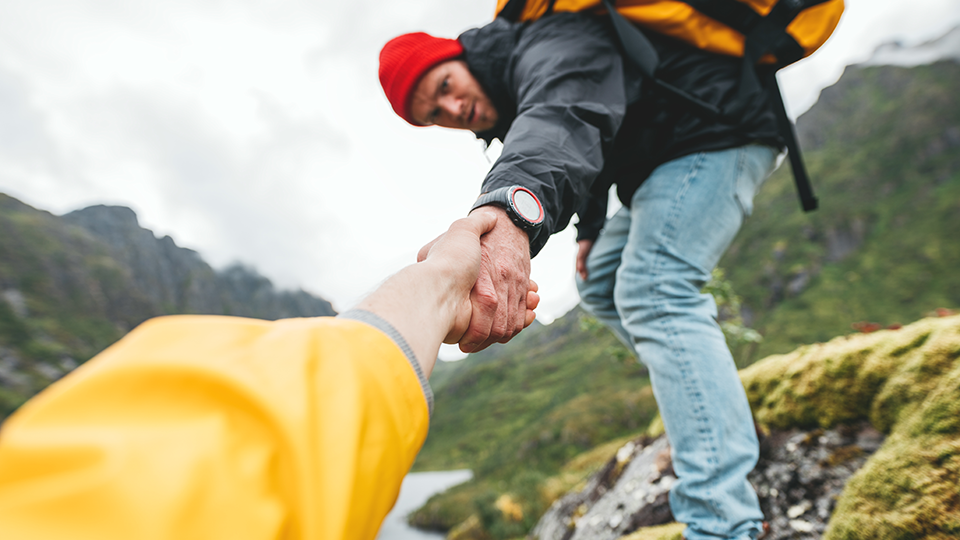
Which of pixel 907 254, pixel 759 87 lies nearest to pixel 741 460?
pixel 759 87

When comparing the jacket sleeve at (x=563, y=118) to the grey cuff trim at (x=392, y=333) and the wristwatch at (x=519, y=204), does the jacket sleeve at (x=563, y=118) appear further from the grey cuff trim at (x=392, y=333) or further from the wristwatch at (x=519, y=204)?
the grey cuff trim at (x=392, y=333)

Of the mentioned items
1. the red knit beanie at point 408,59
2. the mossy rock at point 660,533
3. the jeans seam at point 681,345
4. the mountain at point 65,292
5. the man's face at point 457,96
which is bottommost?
the mossy rock at point 660,533

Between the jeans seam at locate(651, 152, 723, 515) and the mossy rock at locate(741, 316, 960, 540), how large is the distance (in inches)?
40.4

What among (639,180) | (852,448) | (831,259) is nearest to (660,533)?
(852,448)

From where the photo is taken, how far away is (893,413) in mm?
3039

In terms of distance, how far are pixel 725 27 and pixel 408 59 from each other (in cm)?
211

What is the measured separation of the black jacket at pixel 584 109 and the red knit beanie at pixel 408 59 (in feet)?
0.54

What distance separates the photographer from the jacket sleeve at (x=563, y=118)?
1901mm

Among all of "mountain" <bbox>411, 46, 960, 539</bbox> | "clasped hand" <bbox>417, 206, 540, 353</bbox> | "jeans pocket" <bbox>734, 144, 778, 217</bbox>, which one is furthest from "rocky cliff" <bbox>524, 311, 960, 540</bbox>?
"mountain" <bbox>411, 46, 960, 539</bbox>

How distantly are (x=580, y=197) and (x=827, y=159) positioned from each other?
16909 cm

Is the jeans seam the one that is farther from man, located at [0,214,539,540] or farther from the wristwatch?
man, located at [0,214,539,540]

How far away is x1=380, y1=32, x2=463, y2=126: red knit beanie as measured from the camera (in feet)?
10.3

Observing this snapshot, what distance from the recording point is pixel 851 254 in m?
102

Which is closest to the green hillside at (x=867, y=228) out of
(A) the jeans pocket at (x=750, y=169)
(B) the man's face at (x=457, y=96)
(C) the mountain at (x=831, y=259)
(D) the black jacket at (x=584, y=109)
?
(C) the mountain at (x=831, y=259)
